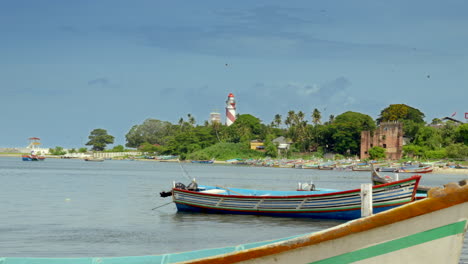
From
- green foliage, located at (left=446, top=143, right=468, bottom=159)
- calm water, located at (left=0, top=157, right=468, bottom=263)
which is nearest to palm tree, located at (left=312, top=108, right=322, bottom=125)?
green foliage, located at (left=446, top=143, right=468, bottom=159)

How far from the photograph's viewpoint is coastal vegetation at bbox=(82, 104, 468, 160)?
121438 mm

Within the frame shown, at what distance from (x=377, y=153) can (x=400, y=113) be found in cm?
2321

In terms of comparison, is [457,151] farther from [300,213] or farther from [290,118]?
[300,213]

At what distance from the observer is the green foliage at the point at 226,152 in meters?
160

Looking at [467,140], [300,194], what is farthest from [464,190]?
[467,140]

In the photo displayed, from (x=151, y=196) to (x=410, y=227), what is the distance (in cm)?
3594

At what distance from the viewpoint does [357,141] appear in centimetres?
13650

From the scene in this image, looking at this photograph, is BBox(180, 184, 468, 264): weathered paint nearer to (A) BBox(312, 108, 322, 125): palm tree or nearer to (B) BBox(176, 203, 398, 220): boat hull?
(B) BBox(176, 203, 398, 220): boat hull

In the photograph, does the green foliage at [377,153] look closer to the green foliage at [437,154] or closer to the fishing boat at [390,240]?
the green foliage at [437,154]

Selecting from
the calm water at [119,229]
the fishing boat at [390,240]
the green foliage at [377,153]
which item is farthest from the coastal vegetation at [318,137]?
the fishing boat at [390,240]

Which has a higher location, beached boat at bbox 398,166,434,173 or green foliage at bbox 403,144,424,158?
green foliage at bbox 403,144,424,158

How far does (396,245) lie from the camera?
19.8 ft

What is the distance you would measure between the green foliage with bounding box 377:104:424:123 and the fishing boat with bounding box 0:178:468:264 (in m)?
141

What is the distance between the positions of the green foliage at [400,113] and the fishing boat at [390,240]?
140971 millimetres
